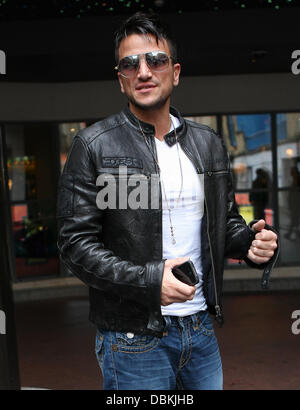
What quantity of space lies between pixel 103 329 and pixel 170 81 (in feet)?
2.68

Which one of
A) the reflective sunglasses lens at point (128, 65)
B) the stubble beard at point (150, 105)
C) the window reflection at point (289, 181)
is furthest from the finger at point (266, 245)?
the window reflection at point (289, 181)

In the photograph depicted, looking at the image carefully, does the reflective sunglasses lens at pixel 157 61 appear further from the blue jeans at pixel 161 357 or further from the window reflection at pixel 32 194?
the window reflection at pixel 32 194

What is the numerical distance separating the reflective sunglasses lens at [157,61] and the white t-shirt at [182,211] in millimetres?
230

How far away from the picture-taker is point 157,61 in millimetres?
1705

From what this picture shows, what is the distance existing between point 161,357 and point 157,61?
2.99ft

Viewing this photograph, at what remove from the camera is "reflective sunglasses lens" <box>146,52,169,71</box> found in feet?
5.57

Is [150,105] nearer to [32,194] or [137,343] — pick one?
[137,343]

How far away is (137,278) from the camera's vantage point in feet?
5.01

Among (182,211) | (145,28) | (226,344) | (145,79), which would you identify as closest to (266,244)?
(182,211)

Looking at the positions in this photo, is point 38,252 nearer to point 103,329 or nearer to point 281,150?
point 281,150

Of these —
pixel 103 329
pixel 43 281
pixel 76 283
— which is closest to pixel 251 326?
pixel 76 283

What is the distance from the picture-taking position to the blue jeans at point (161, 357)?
1.67 meters

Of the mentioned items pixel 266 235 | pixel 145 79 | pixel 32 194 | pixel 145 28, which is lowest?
pixel 266 235

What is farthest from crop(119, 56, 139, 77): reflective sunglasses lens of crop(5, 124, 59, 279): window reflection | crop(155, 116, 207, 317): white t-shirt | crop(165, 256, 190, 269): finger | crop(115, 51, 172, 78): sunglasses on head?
crop(5, 124, 59, 279): window reflection
